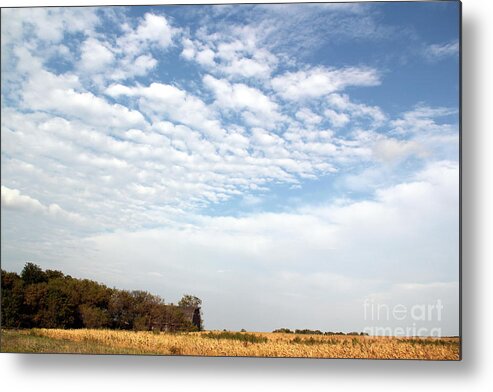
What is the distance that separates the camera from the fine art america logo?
15.6 ft

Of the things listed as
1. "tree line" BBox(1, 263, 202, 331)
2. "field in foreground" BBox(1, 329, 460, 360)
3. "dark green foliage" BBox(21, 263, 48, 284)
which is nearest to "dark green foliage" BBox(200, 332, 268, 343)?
"field in foreground" BBox(1, 329, 460, 360)

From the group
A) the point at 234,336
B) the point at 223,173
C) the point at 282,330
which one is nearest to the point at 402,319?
the point at 282,330

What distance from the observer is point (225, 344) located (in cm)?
502

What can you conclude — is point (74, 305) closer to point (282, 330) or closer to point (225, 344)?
point (225, 344)

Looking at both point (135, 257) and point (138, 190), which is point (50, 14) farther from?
point (135, 257)

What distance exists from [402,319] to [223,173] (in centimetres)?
186

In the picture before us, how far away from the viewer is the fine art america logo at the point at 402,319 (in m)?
4.77

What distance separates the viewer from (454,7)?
493 cm

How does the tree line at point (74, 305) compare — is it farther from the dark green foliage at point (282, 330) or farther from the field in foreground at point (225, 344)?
the dark green foliage at point (282, 330)

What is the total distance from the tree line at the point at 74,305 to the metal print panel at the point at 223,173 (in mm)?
13

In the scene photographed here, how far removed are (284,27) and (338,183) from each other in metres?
1.37

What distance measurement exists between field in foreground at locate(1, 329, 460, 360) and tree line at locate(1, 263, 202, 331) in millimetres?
74

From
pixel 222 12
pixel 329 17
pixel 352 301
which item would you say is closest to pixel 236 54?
pixel 222 12

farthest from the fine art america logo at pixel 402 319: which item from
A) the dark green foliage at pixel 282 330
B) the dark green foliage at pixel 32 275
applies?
the dark green foliage at pixel 32 275
